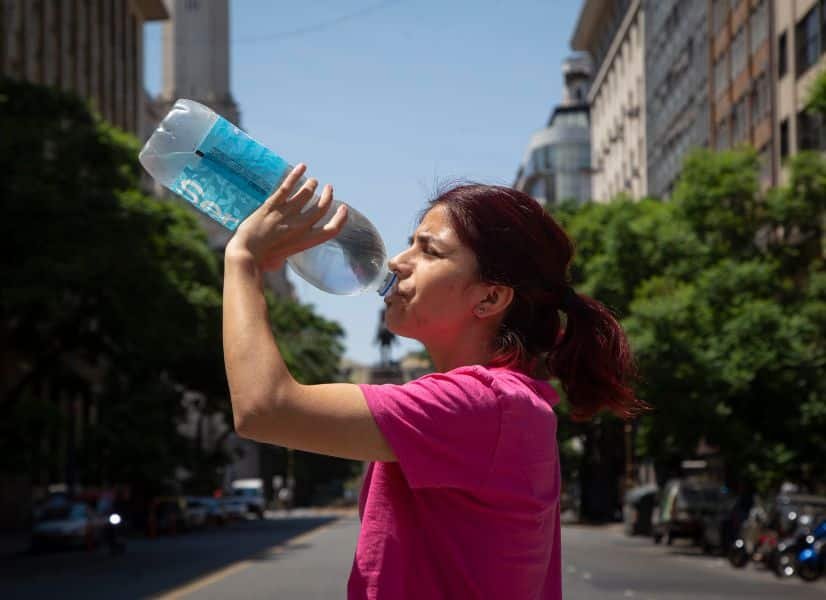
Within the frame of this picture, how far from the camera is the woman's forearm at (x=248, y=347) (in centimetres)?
249

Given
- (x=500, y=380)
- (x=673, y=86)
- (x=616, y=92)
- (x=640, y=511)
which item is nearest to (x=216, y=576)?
(x=500, y=380)

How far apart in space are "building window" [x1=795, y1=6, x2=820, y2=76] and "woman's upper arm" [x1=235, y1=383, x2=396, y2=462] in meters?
45.3

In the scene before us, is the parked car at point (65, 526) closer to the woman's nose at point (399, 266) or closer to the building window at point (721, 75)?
the building window at point (721, 75)

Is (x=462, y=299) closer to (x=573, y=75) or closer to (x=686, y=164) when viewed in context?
(x=686, y=164)

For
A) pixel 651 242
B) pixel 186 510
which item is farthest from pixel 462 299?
pixel 186 510

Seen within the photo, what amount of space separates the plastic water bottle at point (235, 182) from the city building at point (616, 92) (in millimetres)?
74826

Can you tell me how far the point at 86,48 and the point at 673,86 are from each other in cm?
2585

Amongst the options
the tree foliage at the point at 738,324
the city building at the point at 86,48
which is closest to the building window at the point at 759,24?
the tree foliage at the point at 738,324

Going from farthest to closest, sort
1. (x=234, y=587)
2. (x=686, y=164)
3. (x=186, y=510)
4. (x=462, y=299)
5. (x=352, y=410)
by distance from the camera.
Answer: (x=186, y=510) → (x=686, y=164) → (x=234, y=587) → (x=462, y=299) → (x=352, y=410)

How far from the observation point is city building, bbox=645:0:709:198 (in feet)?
217

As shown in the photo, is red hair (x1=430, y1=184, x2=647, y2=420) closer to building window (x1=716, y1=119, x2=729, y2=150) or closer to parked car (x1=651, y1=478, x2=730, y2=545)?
parked car (x1=651, y1=478, x2=730, y2=545)

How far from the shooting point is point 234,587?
72.2 feet

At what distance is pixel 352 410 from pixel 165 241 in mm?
43719

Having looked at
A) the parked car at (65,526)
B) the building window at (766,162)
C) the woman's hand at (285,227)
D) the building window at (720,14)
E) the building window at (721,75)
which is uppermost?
the building window at (720,14)
